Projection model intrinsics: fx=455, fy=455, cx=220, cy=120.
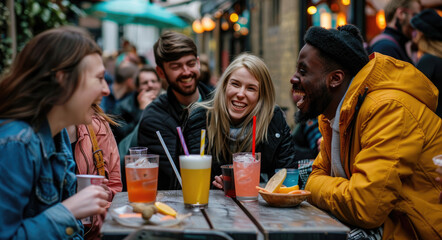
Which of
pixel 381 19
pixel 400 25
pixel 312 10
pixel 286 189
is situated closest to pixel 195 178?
pixel 286 189

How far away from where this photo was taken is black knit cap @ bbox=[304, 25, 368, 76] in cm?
247

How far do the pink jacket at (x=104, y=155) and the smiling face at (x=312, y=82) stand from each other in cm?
122

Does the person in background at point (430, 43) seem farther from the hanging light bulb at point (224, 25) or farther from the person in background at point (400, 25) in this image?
the hanging light bulb at point (224, 25)

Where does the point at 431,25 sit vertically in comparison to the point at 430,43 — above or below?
above

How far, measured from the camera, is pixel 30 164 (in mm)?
1805

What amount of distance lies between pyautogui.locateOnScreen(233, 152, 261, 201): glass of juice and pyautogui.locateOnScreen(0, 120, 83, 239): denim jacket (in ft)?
2.77

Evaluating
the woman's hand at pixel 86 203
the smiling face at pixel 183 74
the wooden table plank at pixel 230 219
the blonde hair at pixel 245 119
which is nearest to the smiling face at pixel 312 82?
the blonde hair at pixel 245 119

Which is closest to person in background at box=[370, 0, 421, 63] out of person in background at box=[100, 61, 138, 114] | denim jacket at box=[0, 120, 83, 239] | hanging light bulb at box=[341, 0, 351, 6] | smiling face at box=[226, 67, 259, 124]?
smiling face at box=[226, 67, 259, 124]

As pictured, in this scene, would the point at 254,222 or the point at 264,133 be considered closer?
the point at 254,222

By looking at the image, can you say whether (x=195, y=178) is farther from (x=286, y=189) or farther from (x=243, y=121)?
(x=243, y=121)

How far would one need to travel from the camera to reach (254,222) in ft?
6.51

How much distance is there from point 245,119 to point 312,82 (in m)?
0.80

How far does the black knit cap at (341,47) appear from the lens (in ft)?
8.09

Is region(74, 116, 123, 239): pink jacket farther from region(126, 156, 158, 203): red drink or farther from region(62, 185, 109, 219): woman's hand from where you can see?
region(62, 185, 109, 219): woman's hand
